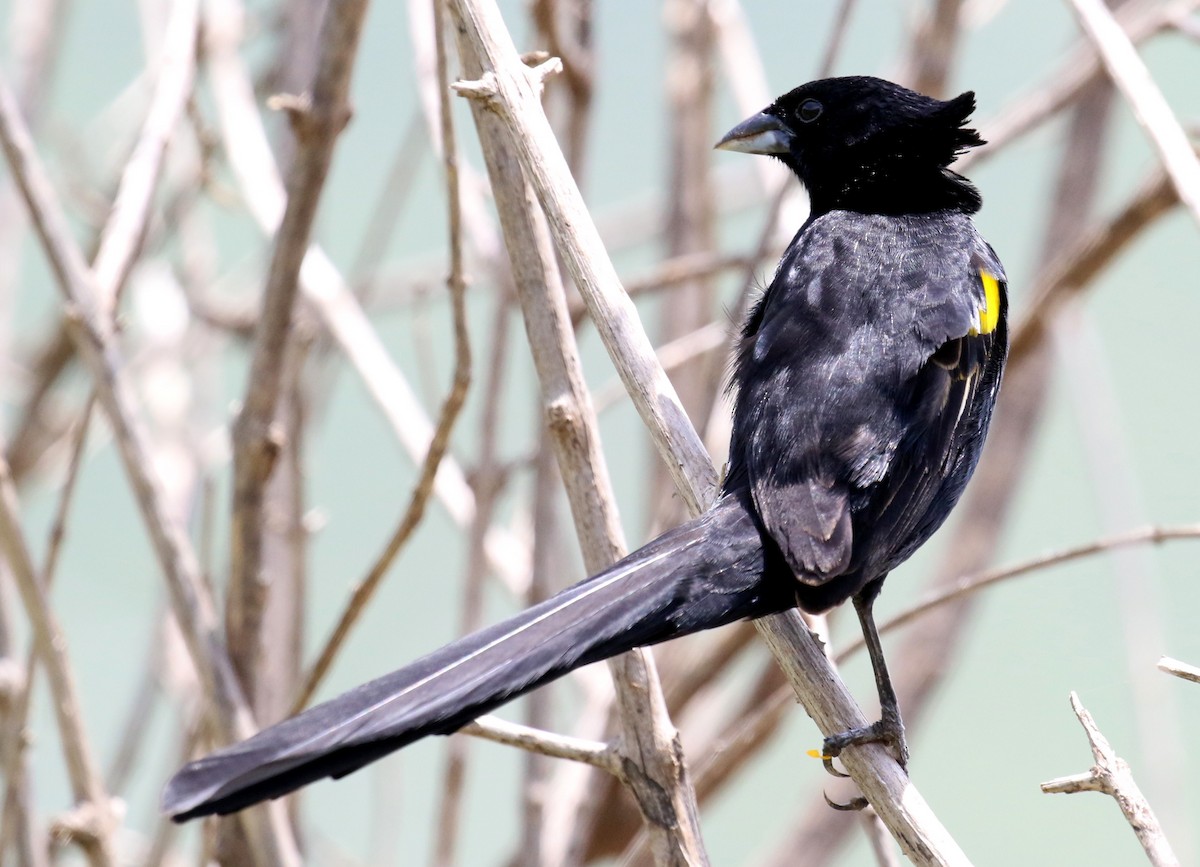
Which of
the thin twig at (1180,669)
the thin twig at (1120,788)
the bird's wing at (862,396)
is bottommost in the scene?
the thin twig at (1120,788)

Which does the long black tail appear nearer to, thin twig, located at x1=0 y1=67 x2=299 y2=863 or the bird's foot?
the bird's foot

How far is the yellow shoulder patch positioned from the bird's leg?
20.3 inches

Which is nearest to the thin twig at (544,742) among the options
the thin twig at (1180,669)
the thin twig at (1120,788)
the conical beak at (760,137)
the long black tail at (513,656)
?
the long black tail at (513,656)

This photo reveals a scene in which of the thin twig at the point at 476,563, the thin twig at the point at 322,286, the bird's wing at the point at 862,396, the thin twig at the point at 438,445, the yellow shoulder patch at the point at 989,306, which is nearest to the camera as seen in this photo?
the bird's wing at the point at 862,396

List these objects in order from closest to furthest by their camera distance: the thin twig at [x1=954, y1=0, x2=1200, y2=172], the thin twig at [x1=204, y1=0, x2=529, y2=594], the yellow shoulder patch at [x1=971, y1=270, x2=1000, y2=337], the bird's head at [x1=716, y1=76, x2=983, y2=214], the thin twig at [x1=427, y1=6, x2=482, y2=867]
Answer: the yellow shoulder patch at [x1=971, y1=270, x2=1000, y2=337] → the bird's head at [x1=716, y1=76, x2=983, y2=214] → the thin twig at [x1=427, y1=6, x2=482, y2=867] → the thin twig at [x1=204, y1=0, x2=529, y2=594] → the thin twig at [x1=954, y1=0, x2=1200, y2=172]

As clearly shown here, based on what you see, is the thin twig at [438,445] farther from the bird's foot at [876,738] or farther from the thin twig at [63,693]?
the bird's foot at [876,738]

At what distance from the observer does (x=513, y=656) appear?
1825 mm

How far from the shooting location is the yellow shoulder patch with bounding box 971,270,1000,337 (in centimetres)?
259

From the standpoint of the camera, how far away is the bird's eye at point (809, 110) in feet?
10.2

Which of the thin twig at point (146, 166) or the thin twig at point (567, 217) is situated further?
the thin twig at point (146, 166)

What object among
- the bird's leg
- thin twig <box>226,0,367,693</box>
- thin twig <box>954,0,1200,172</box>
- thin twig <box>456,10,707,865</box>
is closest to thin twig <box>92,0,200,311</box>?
thin twig <box>226,0,367,693</box>

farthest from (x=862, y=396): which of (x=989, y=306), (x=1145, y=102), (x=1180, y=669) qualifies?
(x=1180, y=669)

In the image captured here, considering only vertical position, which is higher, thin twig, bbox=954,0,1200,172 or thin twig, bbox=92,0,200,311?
thin twig, bbox=92,0,200,311

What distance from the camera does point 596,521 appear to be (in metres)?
2.20
